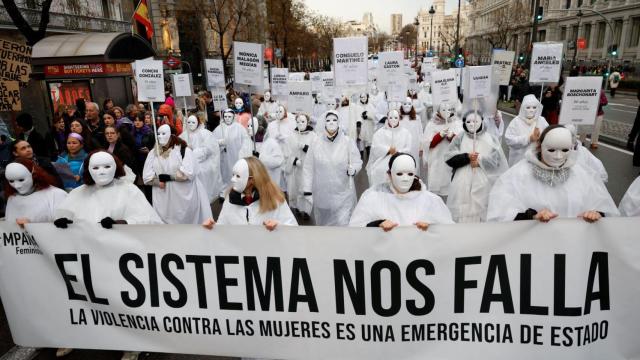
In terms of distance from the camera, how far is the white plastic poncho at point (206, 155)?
844cm

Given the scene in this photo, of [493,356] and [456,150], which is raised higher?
[456,150]

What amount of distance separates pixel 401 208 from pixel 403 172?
287 mm

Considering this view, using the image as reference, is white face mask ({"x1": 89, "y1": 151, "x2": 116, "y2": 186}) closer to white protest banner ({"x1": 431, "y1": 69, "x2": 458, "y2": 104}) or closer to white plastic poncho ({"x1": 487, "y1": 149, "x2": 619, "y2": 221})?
white plastic poncho ({"x1": 487, "y1": 149, "x2": 619, "y2": 221})

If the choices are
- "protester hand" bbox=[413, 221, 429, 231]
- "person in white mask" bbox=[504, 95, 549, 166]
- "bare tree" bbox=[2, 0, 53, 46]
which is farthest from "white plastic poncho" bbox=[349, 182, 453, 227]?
"bare tree" bbox=[2, 0, 53, 46]

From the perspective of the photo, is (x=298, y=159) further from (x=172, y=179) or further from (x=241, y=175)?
Answer: (x=241, y=175)

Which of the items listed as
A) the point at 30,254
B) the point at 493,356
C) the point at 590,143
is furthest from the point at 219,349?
the point at 590,143

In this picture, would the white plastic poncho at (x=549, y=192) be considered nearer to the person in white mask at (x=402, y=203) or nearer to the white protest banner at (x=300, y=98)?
the person in white mask at (x=402, y=203)

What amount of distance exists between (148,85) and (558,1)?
7133 centimetres

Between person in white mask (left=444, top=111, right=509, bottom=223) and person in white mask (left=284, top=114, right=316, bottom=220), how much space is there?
9.25ft

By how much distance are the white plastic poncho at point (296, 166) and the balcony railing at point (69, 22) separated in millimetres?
18696

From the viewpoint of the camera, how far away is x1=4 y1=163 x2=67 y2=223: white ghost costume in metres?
4.01

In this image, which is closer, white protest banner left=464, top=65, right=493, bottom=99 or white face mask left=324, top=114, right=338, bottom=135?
white protest banner left=464, top=65, right=493, bottom=99

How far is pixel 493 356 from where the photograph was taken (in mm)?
3068

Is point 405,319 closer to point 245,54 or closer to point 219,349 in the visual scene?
point 219,349
